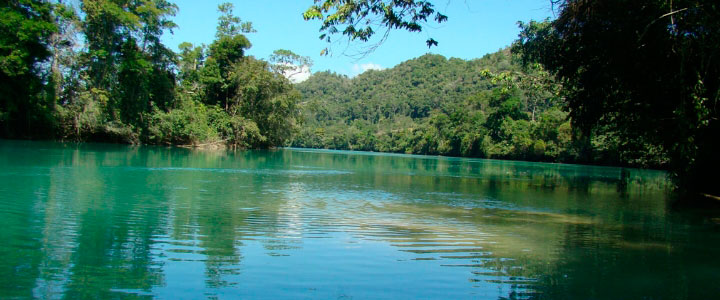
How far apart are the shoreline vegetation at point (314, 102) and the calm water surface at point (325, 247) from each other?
2638mm

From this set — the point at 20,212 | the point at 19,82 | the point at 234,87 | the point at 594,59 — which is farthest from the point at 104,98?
the point at 594,59

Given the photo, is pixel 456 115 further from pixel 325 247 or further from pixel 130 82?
pixel 325 247

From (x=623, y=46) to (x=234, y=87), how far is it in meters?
54.9

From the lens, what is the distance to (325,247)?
7.48 meters

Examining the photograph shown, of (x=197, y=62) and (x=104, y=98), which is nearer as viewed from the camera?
(x=104, y=98)

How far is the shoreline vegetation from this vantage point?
404 inches

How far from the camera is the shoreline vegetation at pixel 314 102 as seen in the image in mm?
10273

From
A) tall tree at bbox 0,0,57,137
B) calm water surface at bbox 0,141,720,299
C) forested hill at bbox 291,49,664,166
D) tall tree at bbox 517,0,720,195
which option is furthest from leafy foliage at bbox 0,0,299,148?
tall tree at bbox 517,0,720,195

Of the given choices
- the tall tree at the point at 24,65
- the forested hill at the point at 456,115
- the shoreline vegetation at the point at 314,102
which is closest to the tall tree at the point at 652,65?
the shoreline vegetation at the point at 314,102

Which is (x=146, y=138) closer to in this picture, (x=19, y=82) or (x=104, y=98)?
(x=104, y=98)

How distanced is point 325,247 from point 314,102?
197 ft

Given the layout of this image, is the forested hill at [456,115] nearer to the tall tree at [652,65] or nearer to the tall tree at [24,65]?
the tall tree at [652,65]

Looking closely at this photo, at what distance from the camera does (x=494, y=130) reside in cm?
8050

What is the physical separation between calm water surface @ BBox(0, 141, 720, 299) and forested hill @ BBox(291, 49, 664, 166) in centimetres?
1184
